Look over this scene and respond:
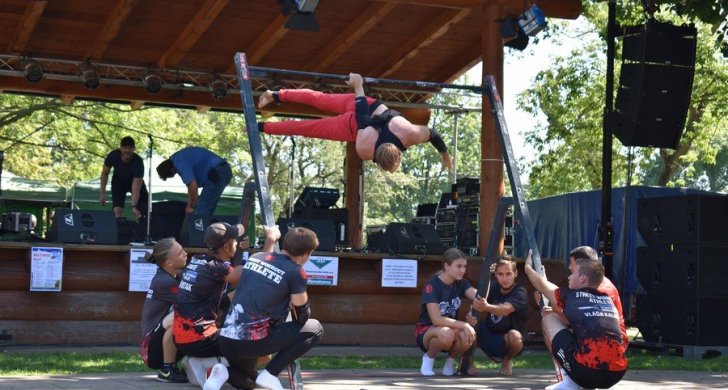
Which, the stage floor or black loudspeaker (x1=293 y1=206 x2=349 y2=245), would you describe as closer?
the stage floor

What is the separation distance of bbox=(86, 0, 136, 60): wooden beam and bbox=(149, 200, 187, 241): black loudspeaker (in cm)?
297

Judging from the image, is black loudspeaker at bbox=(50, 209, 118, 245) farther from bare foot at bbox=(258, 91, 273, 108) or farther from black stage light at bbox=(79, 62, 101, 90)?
black stage light at bbox=(79, 62, 101, 90)

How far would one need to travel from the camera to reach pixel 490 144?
13.4 metres

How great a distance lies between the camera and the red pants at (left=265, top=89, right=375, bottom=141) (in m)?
8.91

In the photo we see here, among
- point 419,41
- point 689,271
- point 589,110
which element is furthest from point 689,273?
point 589,110

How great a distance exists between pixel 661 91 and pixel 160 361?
300 inches

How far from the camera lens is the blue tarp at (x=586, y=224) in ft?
57.2

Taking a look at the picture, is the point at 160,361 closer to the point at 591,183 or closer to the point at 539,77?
the point at 539,77

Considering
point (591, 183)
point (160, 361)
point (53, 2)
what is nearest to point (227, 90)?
point (53, 2)

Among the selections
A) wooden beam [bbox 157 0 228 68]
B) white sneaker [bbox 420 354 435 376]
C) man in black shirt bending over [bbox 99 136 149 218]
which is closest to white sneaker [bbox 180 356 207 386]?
white sneaker [bbox 420 354 435 376]

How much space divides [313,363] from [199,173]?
446 cm

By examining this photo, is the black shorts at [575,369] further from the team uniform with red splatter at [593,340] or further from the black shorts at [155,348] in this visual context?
the black shorts at [155,348]

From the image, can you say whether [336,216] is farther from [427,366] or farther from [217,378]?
[217,378]

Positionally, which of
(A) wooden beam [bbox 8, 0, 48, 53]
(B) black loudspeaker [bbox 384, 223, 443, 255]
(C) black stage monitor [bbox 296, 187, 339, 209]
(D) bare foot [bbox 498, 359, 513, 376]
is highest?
(A) wooden beam [bbox 8, 0, 48, 53]
